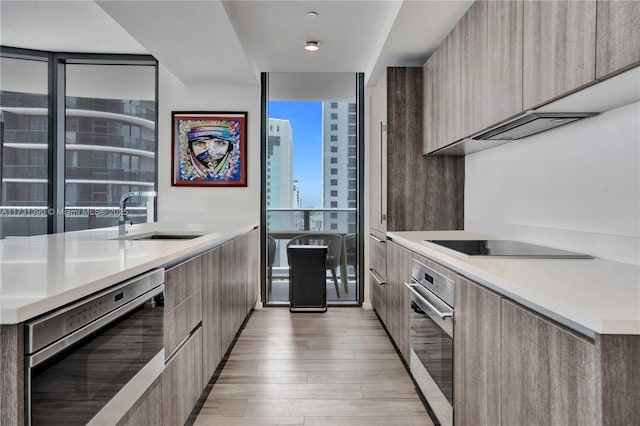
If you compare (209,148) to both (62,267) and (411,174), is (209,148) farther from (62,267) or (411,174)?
(62,267)

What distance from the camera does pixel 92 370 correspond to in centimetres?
107

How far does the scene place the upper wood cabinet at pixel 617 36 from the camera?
1086 millimetres

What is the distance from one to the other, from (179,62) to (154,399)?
9.89ft

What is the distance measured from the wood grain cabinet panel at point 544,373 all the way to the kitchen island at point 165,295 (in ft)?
3.67

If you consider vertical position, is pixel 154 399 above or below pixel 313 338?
above

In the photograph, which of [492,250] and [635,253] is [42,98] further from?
[635,253]

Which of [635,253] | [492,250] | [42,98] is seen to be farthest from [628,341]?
[42,98]

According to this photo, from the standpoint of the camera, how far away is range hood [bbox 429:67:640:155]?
1.28 m

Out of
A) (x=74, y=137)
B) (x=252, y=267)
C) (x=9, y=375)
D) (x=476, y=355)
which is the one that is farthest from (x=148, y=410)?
(x=74, y=137)

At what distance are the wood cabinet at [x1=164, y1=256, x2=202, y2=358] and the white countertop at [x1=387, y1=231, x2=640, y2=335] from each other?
1120 millimetres

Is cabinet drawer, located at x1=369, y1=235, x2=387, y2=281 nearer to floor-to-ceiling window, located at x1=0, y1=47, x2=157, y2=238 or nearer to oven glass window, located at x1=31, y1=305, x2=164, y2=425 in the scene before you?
oven glass window, located at x1=31, y1=305, x2=164, y2=425

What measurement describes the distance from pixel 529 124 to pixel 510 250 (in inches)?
23.2

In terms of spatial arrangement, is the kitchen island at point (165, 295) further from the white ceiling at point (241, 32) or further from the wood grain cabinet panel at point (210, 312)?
the white ceiling at point (241, 32)

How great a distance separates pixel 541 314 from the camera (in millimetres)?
1042
